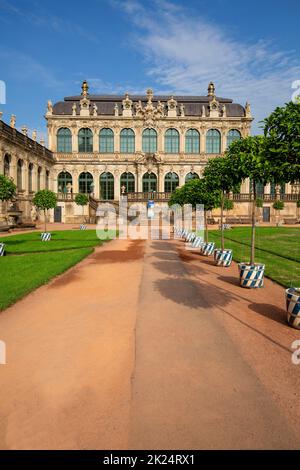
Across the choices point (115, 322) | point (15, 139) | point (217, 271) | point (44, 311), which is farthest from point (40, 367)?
point (15, 139)

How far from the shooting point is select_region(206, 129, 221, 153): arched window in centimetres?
5875

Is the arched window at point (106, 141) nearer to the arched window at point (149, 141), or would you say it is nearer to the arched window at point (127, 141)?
the arched window at point (127, 141)

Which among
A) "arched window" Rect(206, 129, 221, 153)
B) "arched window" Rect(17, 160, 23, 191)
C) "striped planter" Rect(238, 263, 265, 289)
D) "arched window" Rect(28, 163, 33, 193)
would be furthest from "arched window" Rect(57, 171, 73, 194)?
"striped planter" Rect(238, 263, 265, 289)

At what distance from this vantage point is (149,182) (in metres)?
57.3

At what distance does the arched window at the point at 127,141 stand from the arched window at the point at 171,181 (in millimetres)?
8886

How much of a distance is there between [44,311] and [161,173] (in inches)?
1991

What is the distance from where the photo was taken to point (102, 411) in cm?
442

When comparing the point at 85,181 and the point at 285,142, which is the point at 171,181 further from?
the point at 285,142

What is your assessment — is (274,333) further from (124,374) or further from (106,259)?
(106,259)

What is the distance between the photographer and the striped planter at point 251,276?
10758 millimetres

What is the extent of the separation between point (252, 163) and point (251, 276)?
4115 millimetres

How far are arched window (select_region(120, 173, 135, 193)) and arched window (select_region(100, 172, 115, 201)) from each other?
1.98 m

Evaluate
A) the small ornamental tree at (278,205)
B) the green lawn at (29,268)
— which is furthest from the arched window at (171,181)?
the green lawn at (29,268)

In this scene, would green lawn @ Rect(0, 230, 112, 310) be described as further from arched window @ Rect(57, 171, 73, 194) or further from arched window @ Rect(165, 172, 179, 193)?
arched window @ Rect(165, 172, 179, 193)
